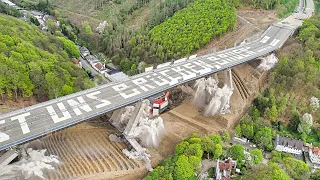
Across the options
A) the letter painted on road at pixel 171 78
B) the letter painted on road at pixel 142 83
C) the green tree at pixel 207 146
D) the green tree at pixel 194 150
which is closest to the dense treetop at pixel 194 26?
the letter painted on road at pixel 171 78

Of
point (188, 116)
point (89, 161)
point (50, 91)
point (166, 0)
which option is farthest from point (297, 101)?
point (166, 0)

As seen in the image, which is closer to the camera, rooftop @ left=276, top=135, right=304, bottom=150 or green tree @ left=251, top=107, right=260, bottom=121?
rooftop @ left=276, top=135, right=304, bottom=150

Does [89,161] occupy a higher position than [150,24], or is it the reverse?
[150,24]

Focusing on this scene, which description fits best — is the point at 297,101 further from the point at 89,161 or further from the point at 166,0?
the point at 166,0

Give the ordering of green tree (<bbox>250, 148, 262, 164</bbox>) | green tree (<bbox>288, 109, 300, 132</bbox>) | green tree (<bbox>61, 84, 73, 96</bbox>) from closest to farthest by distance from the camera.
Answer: green tree (<bbox>250, 148, 262, 164</bbox>) → green tree (<bbox>61, 84, 73, 96</bbox>) → green tree (<bbox>288, 109, 300, 132</bbox>)

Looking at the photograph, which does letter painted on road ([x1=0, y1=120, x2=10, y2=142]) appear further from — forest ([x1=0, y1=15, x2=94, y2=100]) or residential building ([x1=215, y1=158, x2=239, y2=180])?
residential building ([x1=215, y1=158, x2=239, y2=180])

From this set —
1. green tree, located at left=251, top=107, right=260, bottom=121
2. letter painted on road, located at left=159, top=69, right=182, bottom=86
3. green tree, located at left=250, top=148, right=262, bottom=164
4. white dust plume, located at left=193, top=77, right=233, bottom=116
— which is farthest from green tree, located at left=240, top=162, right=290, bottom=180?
letter painted on road, located at left=159, top=69, right=182, bottom=86
